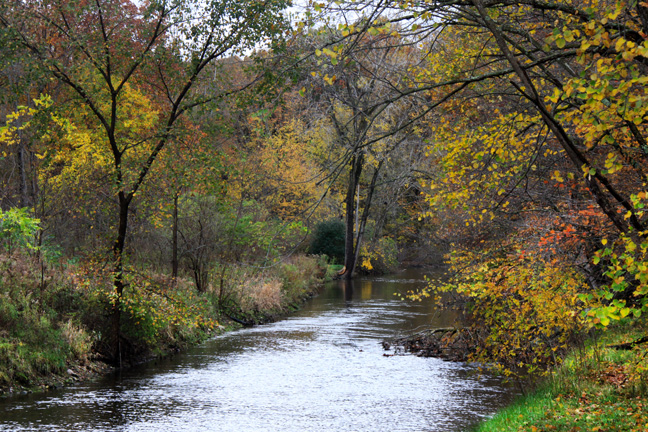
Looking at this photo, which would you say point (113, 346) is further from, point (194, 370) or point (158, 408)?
point (158, 408)

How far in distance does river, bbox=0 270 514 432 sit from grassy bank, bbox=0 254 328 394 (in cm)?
53

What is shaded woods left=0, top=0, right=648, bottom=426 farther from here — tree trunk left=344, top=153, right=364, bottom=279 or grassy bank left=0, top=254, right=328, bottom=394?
tree trunk left=344, top=153, right=364, bottom=279

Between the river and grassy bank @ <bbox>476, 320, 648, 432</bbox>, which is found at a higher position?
grassy bank @ <bbox>476, 320, 648, 432</bbox>

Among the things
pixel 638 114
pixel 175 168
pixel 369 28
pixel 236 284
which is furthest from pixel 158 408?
pixel 236 284

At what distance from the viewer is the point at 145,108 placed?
2158 centimetres

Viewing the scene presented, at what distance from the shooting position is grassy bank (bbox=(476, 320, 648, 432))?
23.4 feet

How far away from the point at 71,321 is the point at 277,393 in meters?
4.74

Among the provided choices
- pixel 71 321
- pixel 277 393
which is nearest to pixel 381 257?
pixel 71 321

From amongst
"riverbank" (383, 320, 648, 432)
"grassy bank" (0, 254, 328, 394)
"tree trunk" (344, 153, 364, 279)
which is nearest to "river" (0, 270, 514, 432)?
"grassy bank" (0, 254, 328, 394)

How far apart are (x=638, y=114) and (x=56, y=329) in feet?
38.4

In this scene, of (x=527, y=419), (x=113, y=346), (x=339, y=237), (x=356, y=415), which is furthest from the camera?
(x=339, y=237)

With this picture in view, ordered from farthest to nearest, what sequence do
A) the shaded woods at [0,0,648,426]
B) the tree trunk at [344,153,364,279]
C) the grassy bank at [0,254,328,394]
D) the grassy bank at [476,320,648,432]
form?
the tree trunk at [344,153,364,279]
the grassy bank at [0,254,328,394]
the grassy bank at [476,320,648,432]
the shaded woods at [0,0,648,426]

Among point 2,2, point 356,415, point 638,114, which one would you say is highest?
point 2,2

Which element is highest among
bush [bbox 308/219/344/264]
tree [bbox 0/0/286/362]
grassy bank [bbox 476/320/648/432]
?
tree [bbox 0/0/286/362]
